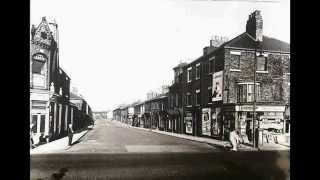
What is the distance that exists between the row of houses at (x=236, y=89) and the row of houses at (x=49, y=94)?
3.21 ft

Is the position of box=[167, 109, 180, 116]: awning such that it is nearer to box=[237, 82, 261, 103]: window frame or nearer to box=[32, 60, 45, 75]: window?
box=[237, 82, 261, 103]: window frame

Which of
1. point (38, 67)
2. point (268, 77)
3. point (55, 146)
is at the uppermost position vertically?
point (38, 67)

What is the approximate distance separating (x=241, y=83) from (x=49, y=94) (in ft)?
13.2

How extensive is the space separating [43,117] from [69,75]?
977 millimetres

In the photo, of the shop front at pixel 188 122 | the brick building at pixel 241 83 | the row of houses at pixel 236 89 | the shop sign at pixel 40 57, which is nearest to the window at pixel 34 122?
the shop sign at pixel 40 57

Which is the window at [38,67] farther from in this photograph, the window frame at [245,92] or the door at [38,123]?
the window frame at [245,92]

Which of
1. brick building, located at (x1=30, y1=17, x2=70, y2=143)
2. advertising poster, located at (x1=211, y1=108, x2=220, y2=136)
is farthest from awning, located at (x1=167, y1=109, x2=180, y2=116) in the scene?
brick building, located at (x1=30, y1=17, x2=70, y2=143)

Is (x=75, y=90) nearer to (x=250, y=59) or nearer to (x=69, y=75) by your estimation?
(x=69, y=75)

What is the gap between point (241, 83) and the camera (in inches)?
295

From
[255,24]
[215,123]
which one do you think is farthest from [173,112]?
[255,24]

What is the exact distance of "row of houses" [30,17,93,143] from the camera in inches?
259

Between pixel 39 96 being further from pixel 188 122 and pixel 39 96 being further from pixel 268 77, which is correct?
pixel 268 77

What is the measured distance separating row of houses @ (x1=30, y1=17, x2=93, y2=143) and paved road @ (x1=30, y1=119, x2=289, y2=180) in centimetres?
44
